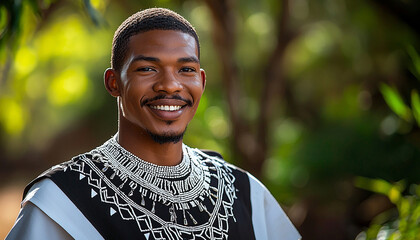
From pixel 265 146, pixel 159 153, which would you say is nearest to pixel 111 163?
pixel 159 153

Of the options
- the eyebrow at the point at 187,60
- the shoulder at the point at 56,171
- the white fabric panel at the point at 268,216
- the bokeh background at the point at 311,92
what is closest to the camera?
the shoulder at the point at 56,171

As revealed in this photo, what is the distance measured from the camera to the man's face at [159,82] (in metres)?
2.19

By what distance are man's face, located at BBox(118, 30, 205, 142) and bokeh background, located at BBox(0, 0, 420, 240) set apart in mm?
1552

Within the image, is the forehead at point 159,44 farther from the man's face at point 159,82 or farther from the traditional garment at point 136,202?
the traditional garment at point 136,202

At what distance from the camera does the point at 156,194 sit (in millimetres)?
2256

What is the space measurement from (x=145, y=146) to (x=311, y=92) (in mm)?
10345

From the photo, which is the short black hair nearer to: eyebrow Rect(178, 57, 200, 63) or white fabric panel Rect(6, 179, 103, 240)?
eyebrow Rect(178, 57, 200, 63)

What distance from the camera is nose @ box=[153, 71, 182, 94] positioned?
217cm

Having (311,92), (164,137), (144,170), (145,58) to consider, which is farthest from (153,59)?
(311,92)

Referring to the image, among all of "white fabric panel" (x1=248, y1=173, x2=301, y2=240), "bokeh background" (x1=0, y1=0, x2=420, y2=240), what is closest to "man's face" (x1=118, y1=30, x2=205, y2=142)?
"white fabric panel" (x1=248, y1=173, x2=301, y2=240)

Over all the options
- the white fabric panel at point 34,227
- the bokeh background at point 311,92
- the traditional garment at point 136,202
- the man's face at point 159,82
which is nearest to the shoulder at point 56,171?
the traditional garment at point 136,202

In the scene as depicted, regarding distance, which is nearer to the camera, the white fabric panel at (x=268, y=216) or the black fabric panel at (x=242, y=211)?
the black fabric panel at (x=242, y=211)

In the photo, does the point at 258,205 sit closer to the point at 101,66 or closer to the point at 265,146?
the point at 265,146

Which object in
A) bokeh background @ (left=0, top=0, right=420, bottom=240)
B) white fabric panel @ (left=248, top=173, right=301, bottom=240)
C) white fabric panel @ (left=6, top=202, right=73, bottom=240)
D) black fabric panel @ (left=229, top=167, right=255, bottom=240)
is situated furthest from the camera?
bokeh background @ (left=0, top=0, right=420, bottom=240)
